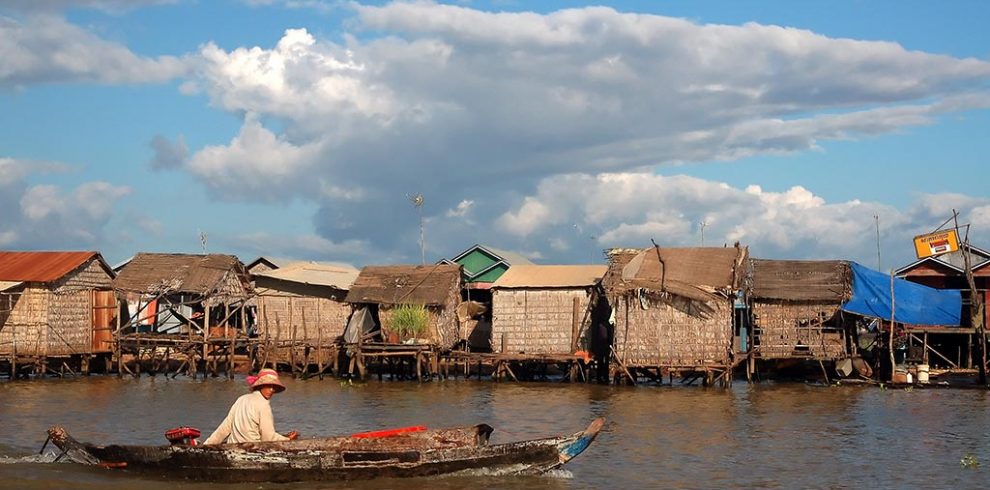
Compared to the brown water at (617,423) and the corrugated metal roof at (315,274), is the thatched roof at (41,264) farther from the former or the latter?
the corrugated metal roof at (315,274)

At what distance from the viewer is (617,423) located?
21.0m

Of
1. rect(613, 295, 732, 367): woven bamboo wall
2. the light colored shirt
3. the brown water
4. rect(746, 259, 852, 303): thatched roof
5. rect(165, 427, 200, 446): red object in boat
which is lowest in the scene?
the brown water

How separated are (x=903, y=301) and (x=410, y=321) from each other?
13.6 metres

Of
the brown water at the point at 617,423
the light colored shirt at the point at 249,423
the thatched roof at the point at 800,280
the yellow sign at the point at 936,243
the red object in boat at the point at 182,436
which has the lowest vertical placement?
the brown water at the point at 617,423

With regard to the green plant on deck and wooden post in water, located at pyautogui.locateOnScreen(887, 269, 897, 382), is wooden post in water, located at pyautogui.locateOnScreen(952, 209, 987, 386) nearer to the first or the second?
wooden post in water, located at pyautogui.locateOnScreen(887, 269, 897, 382)

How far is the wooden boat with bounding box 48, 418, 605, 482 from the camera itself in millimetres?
13516

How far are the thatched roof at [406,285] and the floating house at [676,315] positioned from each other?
18.1ft

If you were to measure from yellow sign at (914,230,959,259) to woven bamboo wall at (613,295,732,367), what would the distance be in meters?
7.43

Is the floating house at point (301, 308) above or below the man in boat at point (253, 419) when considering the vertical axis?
above

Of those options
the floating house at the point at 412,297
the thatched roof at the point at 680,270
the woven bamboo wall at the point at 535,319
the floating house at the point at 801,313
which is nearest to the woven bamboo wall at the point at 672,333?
the thatched roof at the point at 680,270

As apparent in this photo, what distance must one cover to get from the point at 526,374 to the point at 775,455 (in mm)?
15197

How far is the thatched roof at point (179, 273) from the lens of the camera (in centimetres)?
3312

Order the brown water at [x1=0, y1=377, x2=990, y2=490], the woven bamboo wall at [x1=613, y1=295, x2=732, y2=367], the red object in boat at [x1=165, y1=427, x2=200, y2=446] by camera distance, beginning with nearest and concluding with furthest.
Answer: the red object in boat at [x1=165, y1=427, x2=200, y2=446] → the brown water at [x1=0, y1=377, x2=990, y2=490] → the woven bamboo wall at [x1=613, y1=295, x2=732, y2=367]

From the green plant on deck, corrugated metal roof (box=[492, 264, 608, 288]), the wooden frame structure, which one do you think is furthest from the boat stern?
the wooden frame structure
